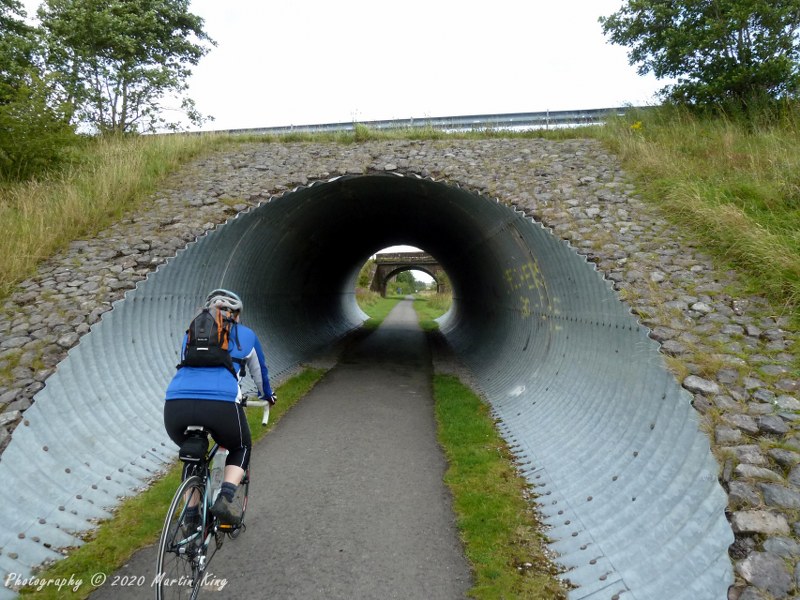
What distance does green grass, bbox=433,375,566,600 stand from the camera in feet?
12.3

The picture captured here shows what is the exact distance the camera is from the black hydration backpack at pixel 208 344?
3.53 metres

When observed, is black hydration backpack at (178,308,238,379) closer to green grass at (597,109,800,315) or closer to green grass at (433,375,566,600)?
green grass at (433,375,566,600)

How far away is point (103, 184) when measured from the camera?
32.4ft

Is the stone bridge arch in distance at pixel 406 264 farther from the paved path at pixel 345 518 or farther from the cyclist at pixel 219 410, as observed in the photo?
the cyclist at pixel 219 410

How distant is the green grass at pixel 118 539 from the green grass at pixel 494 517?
2805 mm

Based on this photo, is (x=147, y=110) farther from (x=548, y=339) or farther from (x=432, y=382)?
(x=548, y=339)

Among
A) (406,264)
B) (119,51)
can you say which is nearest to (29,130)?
(119,51)

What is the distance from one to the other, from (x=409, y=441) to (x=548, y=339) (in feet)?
9.97

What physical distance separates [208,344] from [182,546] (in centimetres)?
134

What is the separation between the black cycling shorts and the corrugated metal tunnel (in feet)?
5.63

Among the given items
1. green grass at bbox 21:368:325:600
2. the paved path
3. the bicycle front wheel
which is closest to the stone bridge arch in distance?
the paved path

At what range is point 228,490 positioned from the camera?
365 cm

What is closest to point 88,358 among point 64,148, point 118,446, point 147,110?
point 118,446

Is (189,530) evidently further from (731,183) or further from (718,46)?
(718,46)
